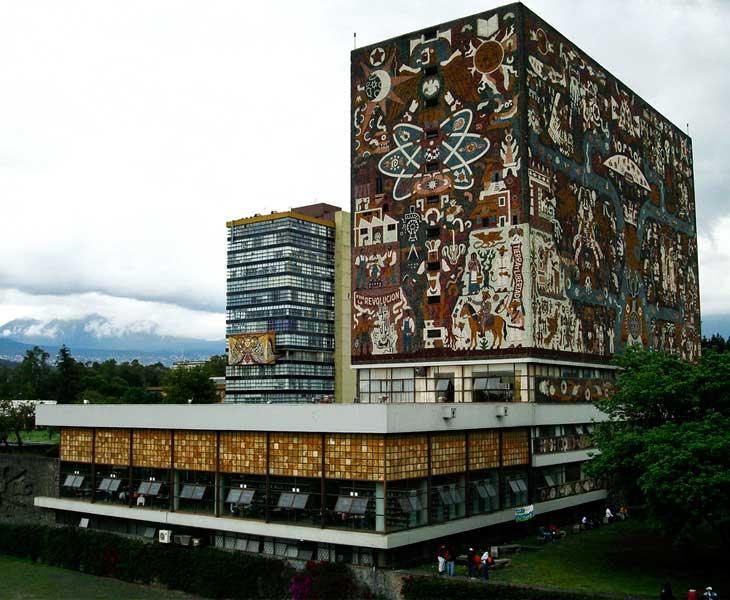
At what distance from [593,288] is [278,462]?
1081 inches

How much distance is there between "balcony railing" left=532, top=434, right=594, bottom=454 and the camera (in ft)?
151

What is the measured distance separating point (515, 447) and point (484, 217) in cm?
1393

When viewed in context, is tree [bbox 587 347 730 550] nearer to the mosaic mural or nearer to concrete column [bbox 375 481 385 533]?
concrete column [bbox 375 481 385 533]

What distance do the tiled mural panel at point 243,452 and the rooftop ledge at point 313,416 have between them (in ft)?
1.72

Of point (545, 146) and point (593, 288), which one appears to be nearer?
point (545, 146)

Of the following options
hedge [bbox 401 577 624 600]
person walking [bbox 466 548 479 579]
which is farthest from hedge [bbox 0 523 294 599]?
person walking [bbox 466 548 479 579]

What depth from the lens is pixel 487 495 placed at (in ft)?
135

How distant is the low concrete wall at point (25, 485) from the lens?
48.0 metres

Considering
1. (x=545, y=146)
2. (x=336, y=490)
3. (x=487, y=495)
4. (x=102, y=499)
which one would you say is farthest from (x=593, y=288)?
(x=102, y=499)

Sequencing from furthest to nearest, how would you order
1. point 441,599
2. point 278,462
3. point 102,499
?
point 102,499, point 278,462, point 441,599

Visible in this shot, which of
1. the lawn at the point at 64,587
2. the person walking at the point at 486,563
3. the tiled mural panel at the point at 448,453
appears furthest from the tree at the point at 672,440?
the lawn at the point at 64,587

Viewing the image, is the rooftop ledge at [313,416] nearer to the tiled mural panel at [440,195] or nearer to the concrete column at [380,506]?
the concrete column at [380,506]

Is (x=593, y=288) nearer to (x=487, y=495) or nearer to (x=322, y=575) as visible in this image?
(x=487, y=495)

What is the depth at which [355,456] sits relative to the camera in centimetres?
3506
